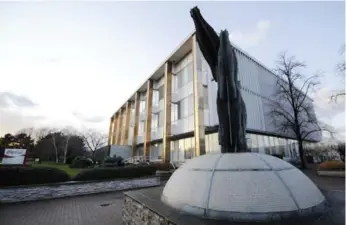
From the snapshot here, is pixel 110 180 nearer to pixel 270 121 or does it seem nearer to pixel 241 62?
pixel 241 62

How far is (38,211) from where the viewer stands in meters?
7.99

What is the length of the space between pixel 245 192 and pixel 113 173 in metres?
11.9

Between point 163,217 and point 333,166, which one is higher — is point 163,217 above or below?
below

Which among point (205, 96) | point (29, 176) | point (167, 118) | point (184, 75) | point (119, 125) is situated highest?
point (184, 75)

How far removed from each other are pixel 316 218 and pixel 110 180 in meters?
12.1

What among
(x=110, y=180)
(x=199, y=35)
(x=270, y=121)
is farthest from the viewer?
(x=270, y=121)

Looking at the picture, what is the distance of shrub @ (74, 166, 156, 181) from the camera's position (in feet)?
40.0

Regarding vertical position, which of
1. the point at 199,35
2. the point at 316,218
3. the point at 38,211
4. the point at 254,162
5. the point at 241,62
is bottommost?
the point at 38,211

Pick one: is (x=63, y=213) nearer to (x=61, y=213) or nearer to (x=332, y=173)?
(x=61, y=213)

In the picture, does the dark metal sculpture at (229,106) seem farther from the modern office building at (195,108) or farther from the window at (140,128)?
the window at (140,128)

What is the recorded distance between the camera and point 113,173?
43.7 feet

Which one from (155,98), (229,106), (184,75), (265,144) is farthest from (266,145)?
(229,106)

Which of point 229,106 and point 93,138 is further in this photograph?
point 93,138

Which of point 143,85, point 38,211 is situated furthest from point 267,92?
point 38,211
